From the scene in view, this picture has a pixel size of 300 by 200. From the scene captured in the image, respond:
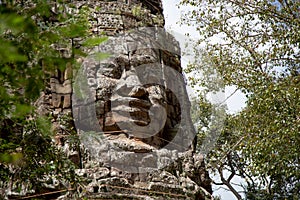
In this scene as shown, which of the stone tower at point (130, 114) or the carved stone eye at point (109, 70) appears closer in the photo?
the stone tower at point (130, 114)

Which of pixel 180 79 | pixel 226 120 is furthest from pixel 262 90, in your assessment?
pixel 226 120

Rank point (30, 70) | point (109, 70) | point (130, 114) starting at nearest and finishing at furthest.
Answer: point (30, 70) → point (130, 114) → point (109, 70)

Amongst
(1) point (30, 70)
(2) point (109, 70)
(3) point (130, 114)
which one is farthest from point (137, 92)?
(1) point (30, 70)

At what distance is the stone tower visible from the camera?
18.7 feet

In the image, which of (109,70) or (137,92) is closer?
(137,92)

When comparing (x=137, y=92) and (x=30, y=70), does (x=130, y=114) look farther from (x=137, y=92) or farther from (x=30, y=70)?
(x=30, y=70)

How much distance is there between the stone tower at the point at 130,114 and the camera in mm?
5688

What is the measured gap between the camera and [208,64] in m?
11.8

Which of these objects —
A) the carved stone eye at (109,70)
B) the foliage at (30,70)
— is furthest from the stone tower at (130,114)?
the foliage at (30,70)

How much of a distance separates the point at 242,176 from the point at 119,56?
24.0ft

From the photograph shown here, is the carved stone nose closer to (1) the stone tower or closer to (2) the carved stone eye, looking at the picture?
(1) the stone tower

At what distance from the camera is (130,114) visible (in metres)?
6.29

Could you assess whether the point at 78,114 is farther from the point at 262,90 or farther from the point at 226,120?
the point at 226,120

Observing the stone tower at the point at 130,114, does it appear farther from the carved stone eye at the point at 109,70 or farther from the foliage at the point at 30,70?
the foliage at the point at 30,70
